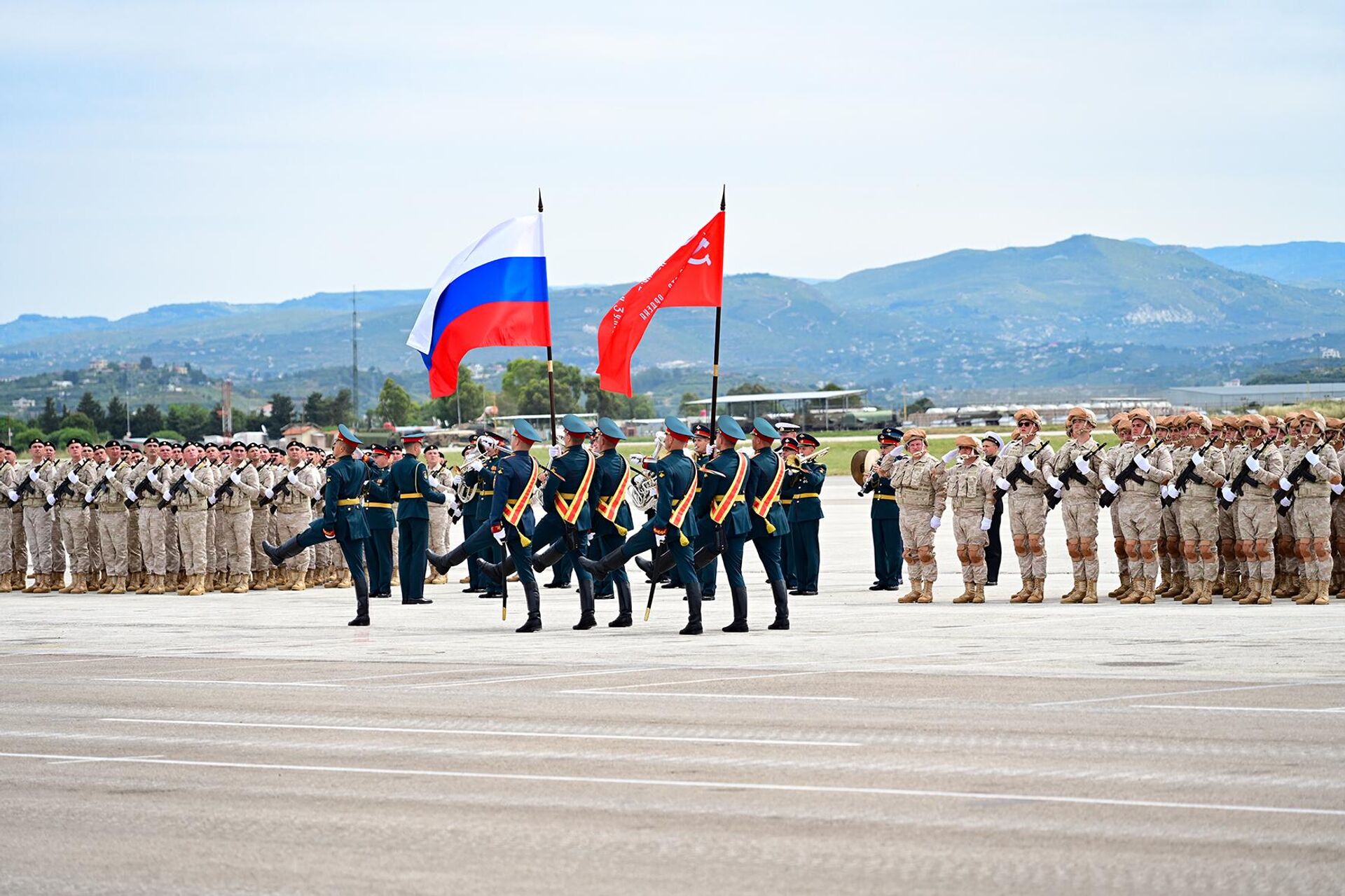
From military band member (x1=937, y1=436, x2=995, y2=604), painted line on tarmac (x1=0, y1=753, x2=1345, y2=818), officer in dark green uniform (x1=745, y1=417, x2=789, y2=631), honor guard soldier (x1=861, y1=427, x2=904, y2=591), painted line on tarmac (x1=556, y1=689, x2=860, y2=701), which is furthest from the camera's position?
honor guard soldier (x1=861, y1=427, x2=904, y2=591)

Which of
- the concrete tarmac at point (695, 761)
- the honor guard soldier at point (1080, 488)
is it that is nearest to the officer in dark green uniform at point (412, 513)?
the concrete tarmac at point (695, 761)

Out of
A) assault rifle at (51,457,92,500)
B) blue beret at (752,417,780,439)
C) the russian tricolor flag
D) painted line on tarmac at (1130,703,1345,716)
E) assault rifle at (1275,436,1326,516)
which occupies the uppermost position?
the russian tricolor flag

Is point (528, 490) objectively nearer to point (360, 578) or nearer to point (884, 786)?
point (360, 578)

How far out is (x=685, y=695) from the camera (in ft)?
36.0

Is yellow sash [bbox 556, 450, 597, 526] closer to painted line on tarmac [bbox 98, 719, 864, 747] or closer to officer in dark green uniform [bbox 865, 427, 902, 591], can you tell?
officer in dark green uniform [bbox 865, 427, 902, 591]

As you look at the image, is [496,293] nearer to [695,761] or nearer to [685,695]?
[685,695]

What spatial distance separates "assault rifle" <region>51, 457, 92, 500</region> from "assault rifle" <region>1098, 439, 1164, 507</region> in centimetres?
1320

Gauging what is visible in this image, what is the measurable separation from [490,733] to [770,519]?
18.8ft

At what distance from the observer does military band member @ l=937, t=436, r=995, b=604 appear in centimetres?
1706

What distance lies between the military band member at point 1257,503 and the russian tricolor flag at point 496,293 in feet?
25.1

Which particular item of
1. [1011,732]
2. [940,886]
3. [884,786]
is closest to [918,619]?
[1011,732]

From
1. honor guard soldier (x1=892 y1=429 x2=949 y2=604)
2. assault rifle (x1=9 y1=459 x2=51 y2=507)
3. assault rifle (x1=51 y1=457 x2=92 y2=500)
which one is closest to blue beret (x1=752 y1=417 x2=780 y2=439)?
honor guard soldier (x1=892 y1=429 x2=949 y2=604)

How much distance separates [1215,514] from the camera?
1653 cm

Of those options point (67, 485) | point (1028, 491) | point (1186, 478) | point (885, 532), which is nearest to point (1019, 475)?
point (1028, 491)
